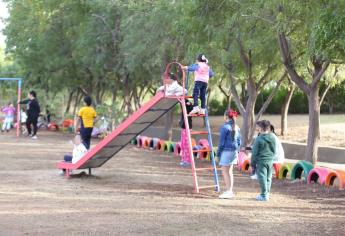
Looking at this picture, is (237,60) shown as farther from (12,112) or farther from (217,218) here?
(12,112)

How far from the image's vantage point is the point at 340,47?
902cm

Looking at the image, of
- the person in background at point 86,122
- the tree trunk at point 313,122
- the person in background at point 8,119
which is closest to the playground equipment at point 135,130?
the person in background at point 86,122

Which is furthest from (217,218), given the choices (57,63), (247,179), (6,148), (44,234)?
(57,63)

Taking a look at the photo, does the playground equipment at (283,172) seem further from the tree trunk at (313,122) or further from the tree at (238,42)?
the tree at (238,42)

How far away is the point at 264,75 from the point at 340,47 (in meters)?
8.62

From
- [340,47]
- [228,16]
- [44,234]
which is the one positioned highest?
[228,16]

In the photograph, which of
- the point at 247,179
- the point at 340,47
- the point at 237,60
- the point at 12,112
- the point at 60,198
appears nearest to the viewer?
the point at 340,47

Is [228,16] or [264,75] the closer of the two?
[228,16]

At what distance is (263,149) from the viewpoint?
32.5 feet

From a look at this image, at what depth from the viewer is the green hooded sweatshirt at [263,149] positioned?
992 centimetres

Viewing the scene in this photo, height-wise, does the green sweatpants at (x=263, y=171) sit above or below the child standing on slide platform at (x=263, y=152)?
below

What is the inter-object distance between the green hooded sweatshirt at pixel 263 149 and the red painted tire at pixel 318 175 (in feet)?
7.76

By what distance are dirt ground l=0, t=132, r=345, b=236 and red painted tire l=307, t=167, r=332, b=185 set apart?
0.71 ft

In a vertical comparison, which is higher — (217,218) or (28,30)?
(28,30)
